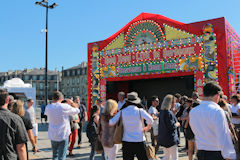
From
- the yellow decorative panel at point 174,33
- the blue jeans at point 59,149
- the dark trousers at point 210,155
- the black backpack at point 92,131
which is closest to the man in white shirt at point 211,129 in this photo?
the dark trousers at point 210,155

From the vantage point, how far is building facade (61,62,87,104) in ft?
205

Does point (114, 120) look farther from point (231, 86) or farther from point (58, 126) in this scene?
point (231, 86)

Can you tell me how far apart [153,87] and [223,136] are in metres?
17.0

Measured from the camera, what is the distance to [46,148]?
876cm

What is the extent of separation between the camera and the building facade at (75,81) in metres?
62.5

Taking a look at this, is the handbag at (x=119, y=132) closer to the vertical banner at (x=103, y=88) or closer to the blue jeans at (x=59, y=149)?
the blue jeans at (x=59, y=149)

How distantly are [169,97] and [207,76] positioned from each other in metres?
8.41

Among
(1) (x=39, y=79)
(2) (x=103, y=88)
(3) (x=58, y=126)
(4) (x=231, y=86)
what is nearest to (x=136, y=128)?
(3) (x=58, y=126)

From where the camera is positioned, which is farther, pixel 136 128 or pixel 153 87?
pixel 153 87

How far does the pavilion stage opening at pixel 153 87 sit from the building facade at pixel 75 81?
42.2 metres

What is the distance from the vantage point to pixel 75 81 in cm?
6450

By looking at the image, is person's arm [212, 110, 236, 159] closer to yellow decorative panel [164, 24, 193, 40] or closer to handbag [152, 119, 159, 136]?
handbag [152, 119, 159, 136]

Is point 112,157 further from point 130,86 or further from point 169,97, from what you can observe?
point 130,86

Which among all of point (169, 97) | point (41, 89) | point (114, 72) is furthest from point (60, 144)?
point (41, 89)
